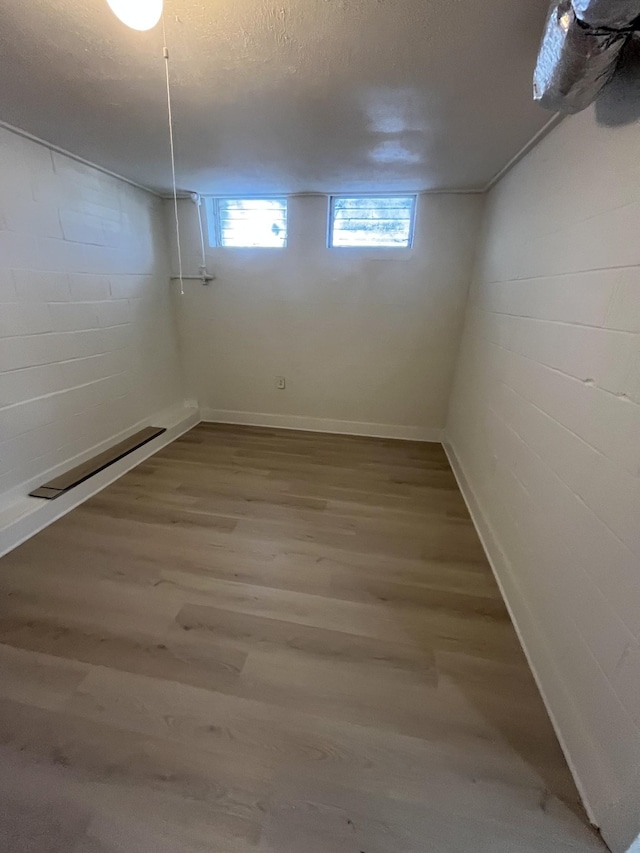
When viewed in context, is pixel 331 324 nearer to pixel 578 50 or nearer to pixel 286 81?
pixel 286 81

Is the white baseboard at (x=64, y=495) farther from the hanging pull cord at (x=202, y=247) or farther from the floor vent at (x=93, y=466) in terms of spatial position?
the hanging pull cord at (x=202, y=247)

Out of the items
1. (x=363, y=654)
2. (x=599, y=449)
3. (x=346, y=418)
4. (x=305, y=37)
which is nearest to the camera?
(x=599, y=449)

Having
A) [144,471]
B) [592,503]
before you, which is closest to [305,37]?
[592,503]

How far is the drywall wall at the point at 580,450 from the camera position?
0.98m

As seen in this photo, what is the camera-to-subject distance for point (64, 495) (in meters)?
2.28

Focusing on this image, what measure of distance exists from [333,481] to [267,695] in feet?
5.31

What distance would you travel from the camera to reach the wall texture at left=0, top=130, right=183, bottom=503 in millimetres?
2086

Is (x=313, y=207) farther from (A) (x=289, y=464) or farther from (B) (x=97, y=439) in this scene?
(B) (x=97, y=439)

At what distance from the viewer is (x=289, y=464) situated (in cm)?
305

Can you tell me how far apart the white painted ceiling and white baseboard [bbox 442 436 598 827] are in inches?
81.5

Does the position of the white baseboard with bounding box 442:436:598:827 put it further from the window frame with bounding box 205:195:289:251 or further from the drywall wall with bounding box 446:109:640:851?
the window frame with bounding box 205:195:289:251

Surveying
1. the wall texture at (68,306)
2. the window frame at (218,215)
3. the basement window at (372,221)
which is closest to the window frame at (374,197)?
the basement window at (372,221)

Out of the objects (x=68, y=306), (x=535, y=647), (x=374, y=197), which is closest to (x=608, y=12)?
(x=535, y=647)

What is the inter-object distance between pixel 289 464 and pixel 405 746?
6.82ft
